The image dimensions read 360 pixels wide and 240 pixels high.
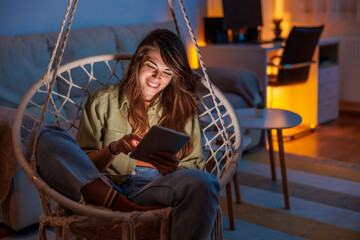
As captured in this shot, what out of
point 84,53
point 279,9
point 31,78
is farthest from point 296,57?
point 31,78

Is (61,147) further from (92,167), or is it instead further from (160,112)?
(160,112)

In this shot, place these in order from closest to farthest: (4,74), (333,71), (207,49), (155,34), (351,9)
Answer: (155,34), (4,74), (207,49), (333,71), (351,9)

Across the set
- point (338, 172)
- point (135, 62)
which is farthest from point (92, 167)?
point (338, 172)

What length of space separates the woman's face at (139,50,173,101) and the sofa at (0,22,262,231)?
24.9 inches

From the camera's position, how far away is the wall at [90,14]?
2.73 metres

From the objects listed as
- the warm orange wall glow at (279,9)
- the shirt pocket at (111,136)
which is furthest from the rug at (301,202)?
the warm orange wall glow at (279,9)

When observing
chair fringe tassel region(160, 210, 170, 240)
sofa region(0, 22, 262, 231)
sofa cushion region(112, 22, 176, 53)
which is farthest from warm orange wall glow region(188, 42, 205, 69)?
chair fringe tassel region(160, 210, 170, 240)

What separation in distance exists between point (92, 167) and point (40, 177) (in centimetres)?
14

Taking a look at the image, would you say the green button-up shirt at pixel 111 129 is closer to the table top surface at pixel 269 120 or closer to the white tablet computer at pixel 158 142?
the white tablet computer at pixel 158 142

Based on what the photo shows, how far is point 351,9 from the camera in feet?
14.6

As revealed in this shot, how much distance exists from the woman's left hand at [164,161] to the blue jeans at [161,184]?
7cm

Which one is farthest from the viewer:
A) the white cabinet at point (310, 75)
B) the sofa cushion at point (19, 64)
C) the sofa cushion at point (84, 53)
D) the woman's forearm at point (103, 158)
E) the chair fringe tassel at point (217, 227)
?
the white cabinet at point (310, 75)

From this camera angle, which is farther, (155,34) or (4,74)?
(4,74)

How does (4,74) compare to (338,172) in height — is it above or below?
above
